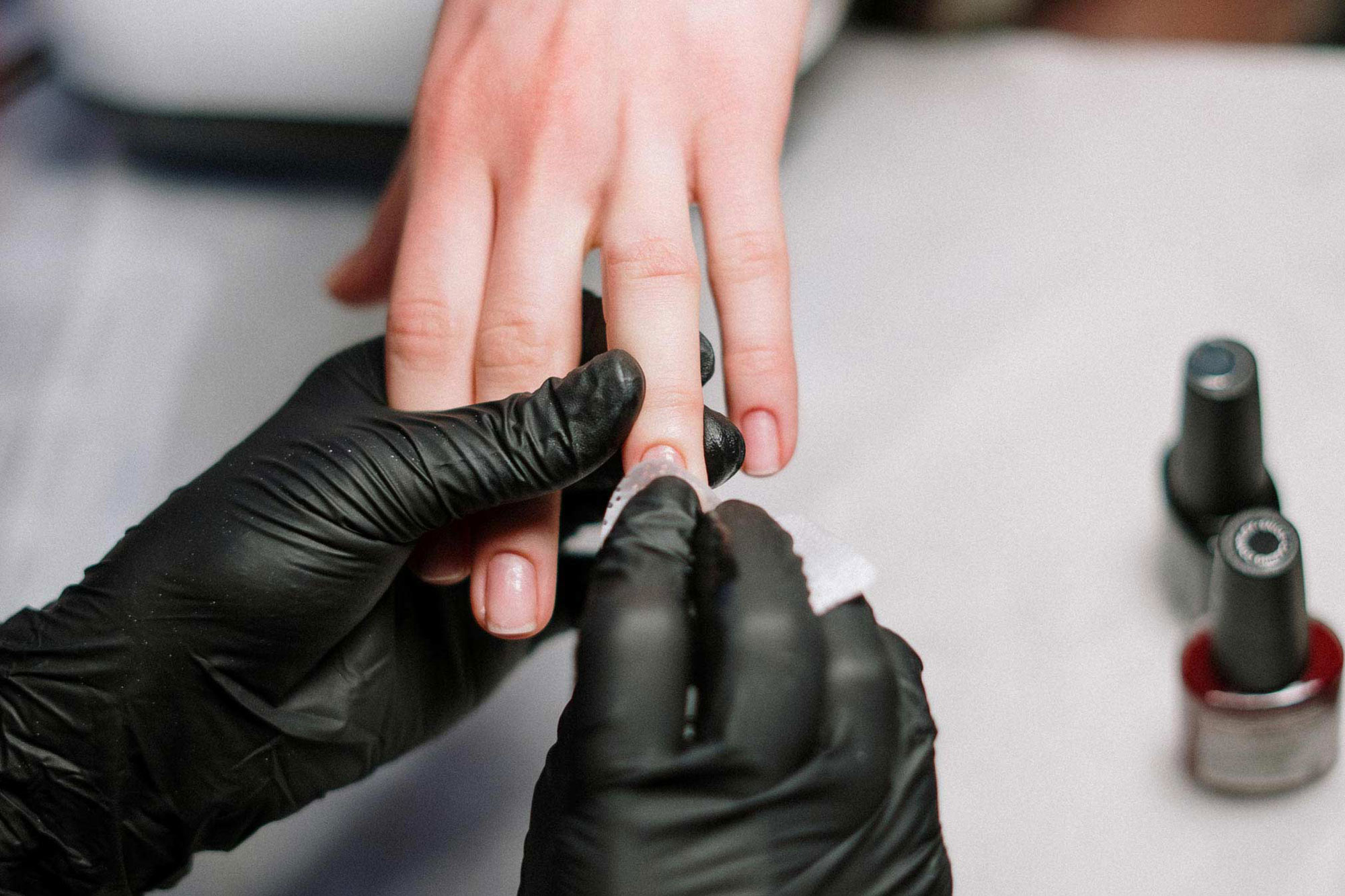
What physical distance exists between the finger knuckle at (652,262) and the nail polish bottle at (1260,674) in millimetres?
364

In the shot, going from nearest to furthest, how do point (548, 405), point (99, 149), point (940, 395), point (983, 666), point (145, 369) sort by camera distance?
point (548, 405) < point (983, 666) < point (940, 395) < point (145, 369) < point (99, 149)

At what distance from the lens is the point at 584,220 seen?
79cm

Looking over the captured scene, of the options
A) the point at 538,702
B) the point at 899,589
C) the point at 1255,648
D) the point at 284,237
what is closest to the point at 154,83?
the point at 284,237

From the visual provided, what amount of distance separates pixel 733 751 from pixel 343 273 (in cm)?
64

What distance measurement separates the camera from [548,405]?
2.04ft

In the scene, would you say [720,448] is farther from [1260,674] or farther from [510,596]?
[1260,674]

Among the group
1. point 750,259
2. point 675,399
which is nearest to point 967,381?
point 750,259

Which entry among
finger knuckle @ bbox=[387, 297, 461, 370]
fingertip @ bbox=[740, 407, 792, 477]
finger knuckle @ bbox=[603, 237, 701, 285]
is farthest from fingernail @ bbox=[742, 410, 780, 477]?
finger knuckle @ bbox=[387, 297, 461, 370]

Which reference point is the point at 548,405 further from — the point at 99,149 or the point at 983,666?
the point at 99,149

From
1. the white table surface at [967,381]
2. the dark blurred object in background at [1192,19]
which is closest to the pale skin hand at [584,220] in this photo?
the white table surface at [967,381]

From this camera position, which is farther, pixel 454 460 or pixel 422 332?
pixel 422 332

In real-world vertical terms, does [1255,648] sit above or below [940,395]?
below

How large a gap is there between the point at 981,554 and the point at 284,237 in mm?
731

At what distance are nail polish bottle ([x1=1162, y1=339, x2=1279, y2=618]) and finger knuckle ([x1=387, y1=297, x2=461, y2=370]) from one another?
18.6 inches
